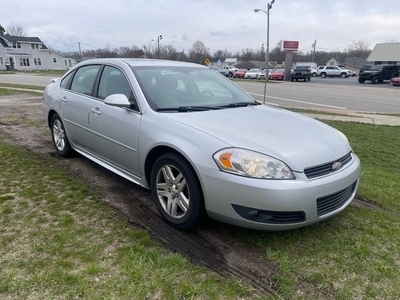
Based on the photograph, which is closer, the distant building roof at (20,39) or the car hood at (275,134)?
the car hood at (275,134)

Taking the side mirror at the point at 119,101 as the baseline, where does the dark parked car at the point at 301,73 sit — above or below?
below

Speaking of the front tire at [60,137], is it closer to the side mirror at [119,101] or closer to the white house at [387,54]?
the side mirror at [119,101]

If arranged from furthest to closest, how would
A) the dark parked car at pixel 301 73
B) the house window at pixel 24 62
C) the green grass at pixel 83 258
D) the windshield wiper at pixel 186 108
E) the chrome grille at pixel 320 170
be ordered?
1. the house window at pixel 24 62
2. the dark parked car at pixel 301 73
3. the windshield wiper at pixel 186 108
4. the chrome grille at pixel 320 170
5. the green grass at pixel 83 258

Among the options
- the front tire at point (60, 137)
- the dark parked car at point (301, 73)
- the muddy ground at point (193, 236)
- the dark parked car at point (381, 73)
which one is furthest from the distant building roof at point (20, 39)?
the muddy ground at point (193, 236)

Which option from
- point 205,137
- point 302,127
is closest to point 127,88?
point 205,137

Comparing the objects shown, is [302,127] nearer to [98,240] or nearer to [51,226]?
[98,240]

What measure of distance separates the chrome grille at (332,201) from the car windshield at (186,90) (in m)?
1.49

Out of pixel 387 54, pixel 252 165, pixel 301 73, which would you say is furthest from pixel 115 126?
pixel 387 54

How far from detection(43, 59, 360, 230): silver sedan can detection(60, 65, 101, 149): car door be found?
4 centimetres

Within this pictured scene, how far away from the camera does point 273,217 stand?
2490 mm

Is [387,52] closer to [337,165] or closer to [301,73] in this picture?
[301,73]

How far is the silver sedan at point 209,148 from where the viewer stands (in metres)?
2.47

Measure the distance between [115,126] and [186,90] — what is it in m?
0.89

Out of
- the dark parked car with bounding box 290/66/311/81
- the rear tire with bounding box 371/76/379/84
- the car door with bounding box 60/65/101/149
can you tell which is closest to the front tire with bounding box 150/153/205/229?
the car door with bounding box 60/65/101/149
